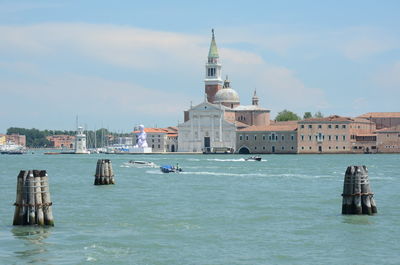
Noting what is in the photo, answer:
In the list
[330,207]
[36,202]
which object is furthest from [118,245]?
[330,207]

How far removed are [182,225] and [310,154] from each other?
338 ft

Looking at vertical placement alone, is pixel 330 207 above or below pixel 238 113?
below

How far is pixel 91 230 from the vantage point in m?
25.8

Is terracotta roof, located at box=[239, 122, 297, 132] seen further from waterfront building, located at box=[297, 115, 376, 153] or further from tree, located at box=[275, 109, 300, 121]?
tree, located at box=[275, 109, 300, 121]

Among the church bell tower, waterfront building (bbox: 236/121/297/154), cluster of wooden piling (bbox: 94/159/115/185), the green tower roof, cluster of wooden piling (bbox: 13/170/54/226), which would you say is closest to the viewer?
cluster of wooden piling (bbox: 13/170/54/226)

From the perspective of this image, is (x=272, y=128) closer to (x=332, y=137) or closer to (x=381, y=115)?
(x=332, y=137)

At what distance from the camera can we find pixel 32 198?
933 inches

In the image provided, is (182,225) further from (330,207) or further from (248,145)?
(248,145)

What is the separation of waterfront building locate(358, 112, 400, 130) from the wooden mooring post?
119 metres

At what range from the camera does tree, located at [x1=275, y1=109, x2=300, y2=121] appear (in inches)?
6555

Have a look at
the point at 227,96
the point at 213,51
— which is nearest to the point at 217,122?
the point at 227,96

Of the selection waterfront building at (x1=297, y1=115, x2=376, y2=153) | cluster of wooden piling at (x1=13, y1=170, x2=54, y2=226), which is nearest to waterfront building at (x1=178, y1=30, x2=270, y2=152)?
waterfront building at (x1=297, y1=115, x2=376, y2=153)

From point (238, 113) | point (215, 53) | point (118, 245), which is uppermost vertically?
point (215, 53)

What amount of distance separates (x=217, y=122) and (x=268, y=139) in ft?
28.8
